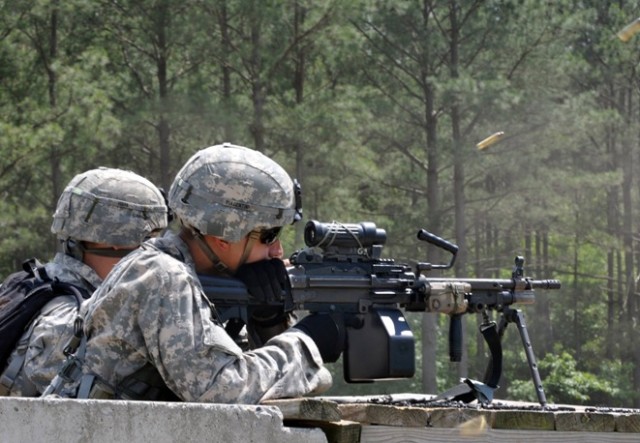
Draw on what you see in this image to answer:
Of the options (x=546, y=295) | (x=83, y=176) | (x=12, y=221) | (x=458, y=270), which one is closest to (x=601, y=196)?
(x=546, y=295)

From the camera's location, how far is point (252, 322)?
5.28 meters

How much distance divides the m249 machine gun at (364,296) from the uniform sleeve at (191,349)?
430 millimetres

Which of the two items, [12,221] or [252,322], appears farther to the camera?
[12,221]

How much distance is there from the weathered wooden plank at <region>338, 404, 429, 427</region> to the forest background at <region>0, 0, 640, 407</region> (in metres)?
20.6

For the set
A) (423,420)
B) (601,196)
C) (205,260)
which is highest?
(601,196)

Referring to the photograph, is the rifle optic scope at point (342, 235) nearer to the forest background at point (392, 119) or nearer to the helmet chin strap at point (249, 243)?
the helmet chin strap at point (249, 243)

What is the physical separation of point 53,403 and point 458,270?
28.0 metres

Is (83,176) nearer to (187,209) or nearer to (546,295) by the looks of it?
(187,209)

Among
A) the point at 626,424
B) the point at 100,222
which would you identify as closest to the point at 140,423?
the point at 626,424

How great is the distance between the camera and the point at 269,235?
4.87 meters

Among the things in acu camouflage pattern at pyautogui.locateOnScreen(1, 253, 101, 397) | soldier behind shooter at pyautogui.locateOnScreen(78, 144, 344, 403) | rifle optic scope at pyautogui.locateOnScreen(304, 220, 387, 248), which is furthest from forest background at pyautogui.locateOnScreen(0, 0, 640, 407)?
soldier behind shooter at pyautogui.locateOnScreen(78, 144, 344, 403)

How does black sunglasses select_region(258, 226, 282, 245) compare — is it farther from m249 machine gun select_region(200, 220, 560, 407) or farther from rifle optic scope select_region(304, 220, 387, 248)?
rifle optic scope select_region(304, 220, 387, 248)

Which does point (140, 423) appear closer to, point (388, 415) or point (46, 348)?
point (388, 415)

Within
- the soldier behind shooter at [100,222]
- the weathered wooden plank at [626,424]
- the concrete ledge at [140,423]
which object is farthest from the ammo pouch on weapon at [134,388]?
the soldier behind shooter at [100,222]
